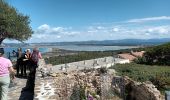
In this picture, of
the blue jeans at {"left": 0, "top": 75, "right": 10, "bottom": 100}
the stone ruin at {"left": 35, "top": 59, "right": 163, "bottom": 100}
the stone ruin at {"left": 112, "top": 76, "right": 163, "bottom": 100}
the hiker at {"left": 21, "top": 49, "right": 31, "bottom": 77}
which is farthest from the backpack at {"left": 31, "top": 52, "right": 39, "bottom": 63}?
the blue jeans at {"left": 0, "top": 75, "right": 10, "bottom": 100}

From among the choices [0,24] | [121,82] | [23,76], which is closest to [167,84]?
[121,82]

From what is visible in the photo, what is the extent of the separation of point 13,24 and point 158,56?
1887 inches

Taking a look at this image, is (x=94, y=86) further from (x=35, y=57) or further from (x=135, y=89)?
(x=35, y=57)

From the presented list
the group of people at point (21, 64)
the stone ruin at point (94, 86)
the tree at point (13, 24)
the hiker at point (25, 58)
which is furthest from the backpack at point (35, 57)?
the tree at point (13, 24)

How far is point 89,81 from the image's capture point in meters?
21.4

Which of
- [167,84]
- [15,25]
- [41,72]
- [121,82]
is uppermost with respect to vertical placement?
[15,25]

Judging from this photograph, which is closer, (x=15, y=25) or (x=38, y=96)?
(x=38, y=96)

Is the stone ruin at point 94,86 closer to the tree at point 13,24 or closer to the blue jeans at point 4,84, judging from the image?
the blue jeans at point 4,84

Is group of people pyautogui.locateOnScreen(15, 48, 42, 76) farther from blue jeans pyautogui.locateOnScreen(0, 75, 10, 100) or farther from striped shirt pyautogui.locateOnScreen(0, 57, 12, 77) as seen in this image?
striped shirt pyautogui.locateOnScreen(0, 57, 12, 77)

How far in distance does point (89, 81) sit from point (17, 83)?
4.58m

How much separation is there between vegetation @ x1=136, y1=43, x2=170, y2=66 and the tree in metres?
43.2

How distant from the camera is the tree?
97.5 ft

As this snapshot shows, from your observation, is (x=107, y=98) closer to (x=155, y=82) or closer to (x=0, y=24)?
(x=0, y=24)

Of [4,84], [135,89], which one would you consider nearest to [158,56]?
[135,89]
